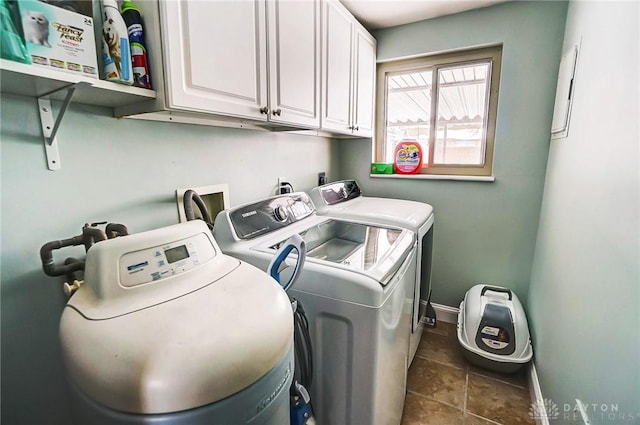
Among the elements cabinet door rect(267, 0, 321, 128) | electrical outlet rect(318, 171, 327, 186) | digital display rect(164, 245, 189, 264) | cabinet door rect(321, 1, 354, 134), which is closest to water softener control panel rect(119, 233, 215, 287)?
digital display rect(164, 245, 189, 264)

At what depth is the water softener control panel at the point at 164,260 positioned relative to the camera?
72 cm

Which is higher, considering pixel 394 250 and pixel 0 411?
pixel 394 250

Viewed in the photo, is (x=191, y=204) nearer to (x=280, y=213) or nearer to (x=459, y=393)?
(x=280, y=213)

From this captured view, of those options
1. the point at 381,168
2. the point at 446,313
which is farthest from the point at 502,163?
the point at 446,313

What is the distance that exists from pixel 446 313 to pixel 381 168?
137 cm

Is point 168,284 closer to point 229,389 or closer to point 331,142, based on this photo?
point 229,389

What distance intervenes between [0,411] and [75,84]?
982mm

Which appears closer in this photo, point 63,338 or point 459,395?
point 63,338

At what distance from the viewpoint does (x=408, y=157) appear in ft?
7.97

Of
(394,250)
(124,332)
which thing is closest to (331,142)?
(394,250)

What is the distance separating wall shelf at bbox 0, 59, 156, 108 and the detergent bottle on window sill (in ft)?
6.42

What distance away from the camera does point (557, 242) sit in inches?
61.4

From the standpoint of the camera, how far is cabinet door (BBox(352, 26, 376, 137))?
6.97 feet

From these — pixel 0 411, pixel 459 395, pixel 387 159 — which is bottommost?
pixel 459 395
